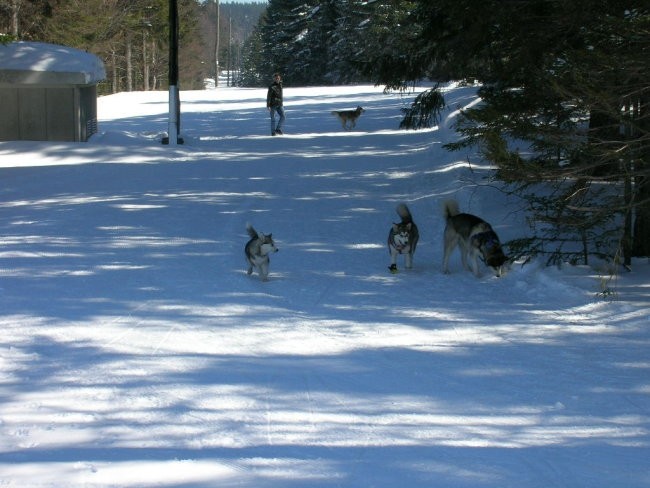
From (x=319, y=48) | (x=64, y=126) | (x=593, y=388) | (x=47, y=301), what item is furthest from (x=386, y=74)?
(x=319, y=48)

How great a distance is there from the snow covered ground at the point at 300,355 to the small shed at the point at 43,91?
7.44 m

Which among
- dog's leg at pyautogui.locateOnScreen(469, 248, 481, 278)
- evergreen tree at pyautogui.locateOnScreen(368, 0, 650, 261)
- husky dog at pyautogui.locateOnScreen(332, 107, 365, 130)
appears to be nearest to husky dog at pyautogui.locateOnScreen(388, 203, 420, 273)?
dog's leg at pyautogui.locateOnScreen(469, 248, 481, 278)

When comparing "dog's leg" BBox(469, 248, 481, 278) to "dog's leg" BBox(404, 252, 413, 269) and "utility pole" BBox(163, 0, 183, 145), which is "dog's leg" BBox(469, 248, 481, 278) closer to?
"dog's leg" BBox(404, 252, 413, 269)

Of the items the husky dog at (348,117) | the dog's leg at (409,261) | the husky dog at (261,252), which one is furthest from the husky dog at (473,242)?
the husky dog at (348,117)

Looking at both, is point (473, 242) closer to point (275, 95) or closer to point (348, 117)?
point (275, 95)

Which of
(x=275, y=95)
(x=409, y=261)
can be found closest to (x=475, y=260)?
(x=409, y=261)

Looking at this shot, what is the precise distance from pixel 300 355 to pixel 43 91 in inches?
752

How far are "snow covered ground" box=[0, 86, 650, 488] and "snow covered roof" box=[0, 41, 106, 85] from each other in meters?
7.41

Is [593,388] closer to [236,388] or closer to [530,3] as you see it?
[236,388]

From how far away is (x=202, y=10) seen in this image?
258 feet

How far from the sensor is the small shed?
942 inches

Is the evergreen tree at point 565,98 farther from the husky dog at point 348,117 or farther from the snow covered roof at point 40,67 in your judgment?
the husky dog at point 348,117

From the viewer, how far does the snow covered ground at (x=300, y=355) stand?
5.61 m

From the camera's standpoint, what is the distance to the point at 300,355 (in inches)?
317
